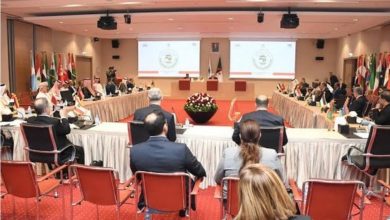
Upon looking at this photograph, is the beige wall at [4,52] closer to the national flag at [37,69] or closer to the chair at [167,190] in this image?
the national flag at [37,69]

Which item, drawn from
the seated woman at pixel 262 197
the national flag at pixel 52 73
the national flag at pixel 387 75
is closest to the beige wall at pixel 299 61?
the national flag at pixel 52 73

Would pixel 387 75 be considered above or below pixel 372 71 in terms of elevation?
below

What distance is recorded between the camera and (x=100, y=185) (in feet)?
9.61

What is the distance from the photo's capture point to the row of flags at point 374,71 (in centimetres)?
1135

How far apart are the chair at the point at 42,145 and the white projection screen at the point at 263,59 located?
14448 millimetres

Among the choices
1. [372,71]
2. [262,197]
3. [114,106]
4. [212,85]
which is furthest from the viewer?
[212,85]

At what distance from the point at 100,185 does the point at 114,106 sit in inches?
276

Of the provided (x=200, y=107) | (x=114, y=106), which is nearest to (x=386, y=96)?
(x=200, y=107)

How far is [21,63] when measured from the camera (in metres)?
11.8

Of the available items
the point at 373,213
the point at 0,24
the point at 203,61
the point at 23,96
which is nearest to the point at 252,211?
the point at 373,213

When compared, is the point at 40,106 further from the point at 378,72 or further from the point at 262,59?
the point at 262,59

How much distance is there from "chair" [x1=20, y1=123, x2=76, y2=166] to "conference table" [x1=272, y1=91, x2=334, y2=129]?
12.2ft

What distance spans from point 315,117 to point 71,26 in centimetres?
933

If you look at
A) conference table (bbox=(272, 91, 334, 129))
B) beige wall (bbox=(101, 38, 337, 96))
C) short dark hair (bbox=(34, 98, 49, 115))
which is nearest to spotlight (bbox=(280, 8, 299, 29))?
conference table (bbox=(272, 91, 334, 129))
